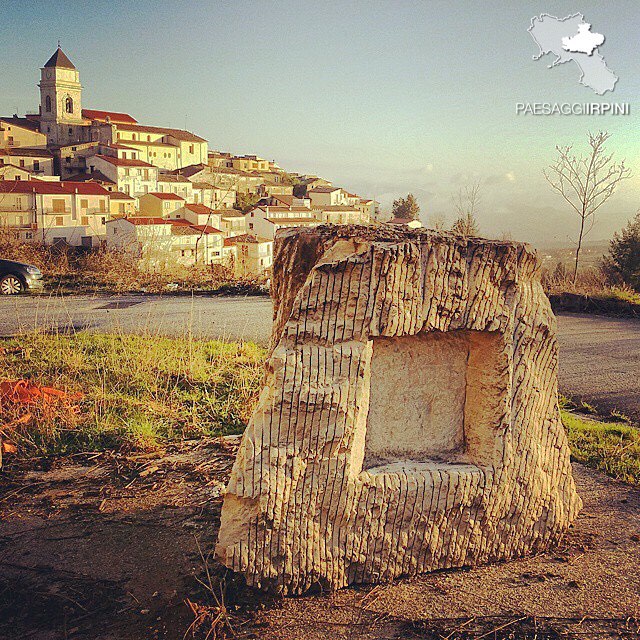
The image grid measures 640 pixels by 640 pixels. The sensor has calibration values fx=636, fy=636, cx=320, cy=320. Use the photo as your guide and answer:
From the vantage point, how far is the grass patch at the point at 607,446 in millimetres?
4879

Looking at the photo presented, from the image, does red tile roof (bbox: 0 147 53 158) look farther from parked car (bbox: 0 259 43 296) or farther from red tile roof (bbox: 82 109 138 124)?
parked car (bbox: 0 259 43 296)

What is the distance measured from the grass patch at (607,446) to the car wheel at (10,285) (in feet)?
37.3

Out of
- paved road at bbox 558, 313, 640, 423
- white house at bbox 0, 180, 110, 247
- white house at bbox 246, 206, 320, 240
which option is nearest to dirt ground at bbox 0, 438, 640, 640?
paved road at bbox 558, 313, 640, 423

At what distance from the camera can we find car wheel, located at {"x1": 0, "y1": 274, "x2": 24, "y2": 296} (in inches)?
522

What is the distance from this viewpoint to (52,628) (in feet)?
9.60

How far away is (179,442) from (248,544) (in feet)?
7.67

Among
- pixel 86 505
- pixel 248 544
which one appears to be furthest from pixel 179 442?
pixel 248 544

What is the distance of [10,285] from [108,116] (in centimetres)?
6970

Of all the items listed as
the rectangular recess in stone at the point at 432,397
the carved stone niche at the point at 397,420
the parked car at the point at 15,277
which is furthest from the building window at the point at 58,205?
the rectangular recess in stone at the point at 432,397

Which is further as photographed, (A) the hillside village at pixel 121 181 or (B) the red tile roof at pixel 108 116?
(B) the red tile roof at pixel 108 116

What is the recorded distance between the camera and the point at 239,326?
33.7 feet

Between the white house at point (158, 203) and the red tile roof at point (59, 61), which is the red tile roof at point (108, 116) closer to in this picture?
the red tile roof at point (59, 61)

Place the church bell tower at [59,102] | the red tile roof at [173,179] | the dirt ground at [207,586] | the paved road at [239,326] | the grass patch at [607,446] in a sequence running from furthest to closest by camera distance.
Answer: the church bell tower at [59,102] → the red tile roof at [173,179] → the paved road at [239,326] → the grass patch at [607,446] → the dirt ground at [207,586]

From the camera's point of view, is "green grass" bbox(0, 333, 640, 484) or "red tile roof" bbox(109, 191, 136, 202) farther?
"red tile roof" bbox(109, 191, 136, 202)
